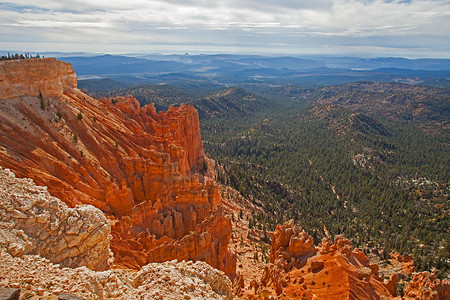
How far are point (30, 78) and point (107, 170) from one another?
46.4ft

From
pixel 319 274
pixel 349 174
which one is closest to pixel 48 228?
pixel 319 274

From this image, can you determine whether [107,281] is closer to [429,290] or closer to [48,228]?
[48,228]

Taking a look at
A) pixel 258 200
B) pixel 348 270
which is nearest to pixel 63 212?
pixel 348 270

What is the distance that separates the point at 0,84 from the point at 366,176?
97.2m

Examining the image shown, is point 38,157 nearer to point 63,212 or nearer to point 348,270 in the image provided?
point 63,212

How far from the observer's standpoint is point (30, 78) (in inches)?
1291

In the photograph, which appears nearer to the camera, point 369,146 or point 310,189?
point 310,189

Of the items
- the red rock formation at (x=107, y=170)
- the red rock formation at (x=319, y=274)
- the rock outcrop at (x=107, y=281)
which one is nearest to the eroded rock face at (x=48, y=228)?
the rock outcrop at (x=107, y=281)

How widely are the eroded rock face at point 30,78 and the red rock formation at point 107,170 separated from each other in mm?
103

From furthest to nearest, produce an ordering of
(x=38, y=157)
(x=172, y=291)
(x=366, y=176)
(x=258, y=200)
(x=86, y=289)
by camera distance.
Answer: (x=366, y=176)
(x=258, y=200)
(x=38, y=157)
(x=172, y=291)
(x=86, y=289)

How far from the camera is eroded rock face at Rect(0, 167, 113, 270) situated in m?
11.2

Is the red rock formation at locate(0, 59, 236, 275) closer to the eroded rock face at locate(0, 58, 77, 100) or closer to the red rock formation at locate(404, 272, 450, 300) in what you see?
the eroded rock face at locate(0, 58, 77, 100)

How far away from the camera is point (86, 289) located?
30.8ft

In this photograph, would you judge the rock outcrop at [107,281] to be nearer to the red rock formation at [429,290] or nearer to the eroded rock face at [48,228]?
the eroded rock face at [48,228]
